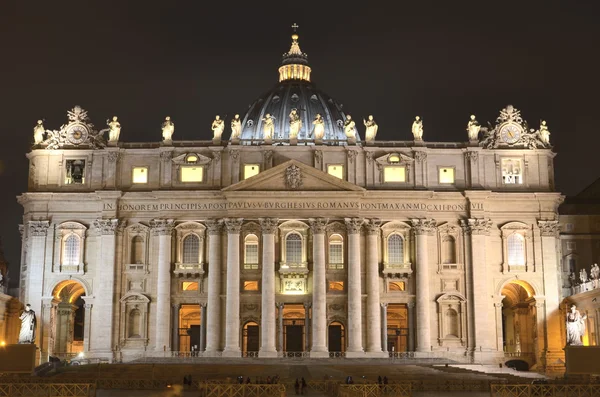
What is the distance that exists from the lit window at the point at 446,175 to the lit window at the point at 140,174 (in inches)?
996

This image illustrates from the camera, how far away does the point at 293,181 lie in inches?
3120

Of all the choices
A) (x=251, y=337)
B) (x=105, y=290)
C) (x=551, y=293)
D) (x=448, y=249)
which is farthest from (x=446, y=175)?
(x=105, y=290)

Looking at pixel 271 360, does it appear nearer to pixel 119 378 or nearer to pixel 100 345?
pixel 100 345

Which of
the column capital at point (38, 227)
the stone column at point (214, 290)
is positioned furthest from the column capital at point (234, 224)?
the column capital at point (38, 227)

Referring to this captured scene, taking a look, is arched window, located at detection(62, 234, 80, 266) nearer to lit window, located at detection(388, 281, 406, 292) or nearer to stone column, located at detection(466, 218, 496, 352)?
lit window, located at detection(388, 281, 406, 292)

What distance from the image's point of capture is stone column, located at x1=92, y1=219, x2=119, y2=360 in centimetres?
7794

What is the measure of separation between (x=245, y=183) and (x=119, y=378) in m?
27.8

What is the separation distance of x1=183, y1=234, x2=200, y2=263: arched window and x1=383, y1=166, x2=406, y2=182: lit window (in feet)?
55.2

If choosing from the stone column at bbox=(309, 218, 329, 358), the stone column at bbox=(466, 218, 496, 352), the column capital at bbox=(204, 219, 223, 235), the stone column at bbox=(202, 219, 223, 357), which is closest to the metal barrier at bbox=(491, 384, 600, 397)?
the stone column at bbox=(309, 218, 329, 358)

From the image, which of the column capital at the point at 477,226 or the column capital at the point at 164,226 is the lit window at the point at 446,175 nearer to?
the column capital at the point at 477,226

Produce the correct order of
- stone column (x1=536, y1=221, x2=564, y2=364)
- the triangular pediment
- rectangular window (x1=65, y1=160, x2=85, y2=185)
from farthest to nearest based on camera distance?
rectangular window (x1=65, y1=160, x2=85, y2=185)
the triangular pediment
stone column (x1=536, y1=221, x2=564, y2=364)

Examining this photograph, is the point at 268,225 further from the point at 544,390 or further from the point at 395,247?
the point at 544,390

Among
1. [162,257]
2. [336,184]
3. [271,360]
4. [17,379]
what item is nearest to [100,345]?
[162,257]

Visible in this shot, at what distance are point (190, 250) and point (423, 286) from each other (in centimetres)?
1963
